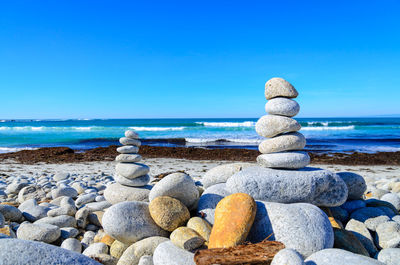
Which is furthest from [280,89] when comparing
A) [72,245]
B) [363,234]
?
[72,245]

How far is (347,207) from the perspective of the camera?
15.2 ft

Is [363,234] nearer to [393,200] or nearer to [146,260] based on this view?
[393,200]

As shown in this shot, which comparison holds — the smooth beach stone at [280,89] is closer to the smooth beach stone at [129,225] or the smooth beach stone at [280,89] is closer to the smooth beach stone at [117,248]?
the smooth beach stone at [129,225]

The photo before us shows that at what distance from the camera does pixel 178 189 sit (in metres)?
3.96

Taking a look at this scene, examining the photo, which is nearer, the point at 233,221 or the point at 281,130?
the point at 233,221

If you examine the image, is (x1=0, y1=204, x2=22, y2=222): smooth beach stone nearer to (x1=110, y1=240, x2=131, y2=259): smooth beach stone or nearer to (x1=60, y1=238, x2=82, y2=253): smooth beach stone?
(x1=60, y1=238, x2=82, y2=253): smooth beach stone

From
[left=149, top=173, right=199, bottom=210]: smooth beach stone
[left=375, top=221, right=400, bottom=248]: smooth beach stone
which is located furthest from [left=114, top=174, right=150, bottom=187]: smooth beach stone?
[left=375, top=221, right=400, bottom=248]: smooth beach stone

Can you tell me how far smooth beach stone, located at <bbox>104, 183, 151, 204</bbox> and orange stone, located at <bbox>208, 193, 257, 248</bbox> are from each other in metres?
2.37

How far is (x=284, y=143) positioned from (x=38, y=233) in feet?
11.7

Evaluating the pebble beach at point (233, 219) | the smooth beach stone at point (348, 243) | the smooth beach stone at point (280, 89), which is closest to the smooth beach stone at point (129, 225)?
the pebble beach at point (233, 219)

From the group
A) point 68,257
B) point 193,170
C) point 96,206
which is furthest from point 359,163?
point 68,257

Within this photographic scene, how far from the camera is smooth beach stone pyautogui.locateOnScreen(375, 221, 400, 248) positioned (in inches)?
135

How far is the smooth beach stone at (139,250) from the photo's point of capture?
317 cm

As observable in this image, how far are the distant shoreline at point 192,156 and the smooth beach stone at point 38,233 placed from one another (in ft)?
35.0
